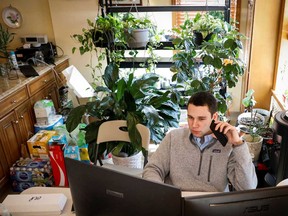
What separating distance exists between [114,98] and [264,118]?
5.74 ft

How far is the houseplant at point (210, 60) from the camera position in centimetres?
238

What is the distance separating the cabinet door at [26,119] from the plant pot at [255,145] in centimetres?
244

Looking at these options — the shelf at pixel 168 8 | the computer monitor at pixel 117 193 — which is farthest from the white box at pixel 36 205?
the shelf at pixel 168 8

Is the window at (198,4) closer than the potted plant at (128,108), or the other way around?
the potted plant at (128,108)

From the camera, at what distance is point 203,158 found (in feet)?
5.15

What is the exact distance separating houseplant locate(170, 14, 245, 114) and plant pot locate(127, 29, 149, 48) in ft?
1.12

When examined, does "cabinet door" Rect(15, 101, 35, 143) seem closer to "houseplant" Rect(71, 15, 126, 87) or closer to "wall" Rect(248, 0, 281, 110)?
"houseplant" Rect(71, 15, 126, 87)

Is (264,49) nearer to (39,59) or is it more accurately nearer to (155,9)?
(155,9)

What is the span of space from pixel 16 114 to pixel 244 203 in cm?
270

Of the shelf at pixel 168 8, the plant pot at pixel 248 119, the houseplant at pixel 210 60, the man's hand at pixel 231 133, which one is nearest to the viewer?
the man's hand at pixel 231 133

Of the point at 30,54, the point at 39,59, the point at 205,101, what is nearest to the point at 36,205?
the point at 205,101

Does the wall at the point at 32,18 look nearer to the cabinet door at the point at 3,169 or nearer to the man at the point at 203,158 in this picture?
the cabinet door at the point at 3,169

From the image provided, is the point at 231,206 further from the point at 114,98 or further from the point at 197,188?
the point at 114,98

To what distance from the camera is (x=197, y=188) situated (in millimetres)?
1583
